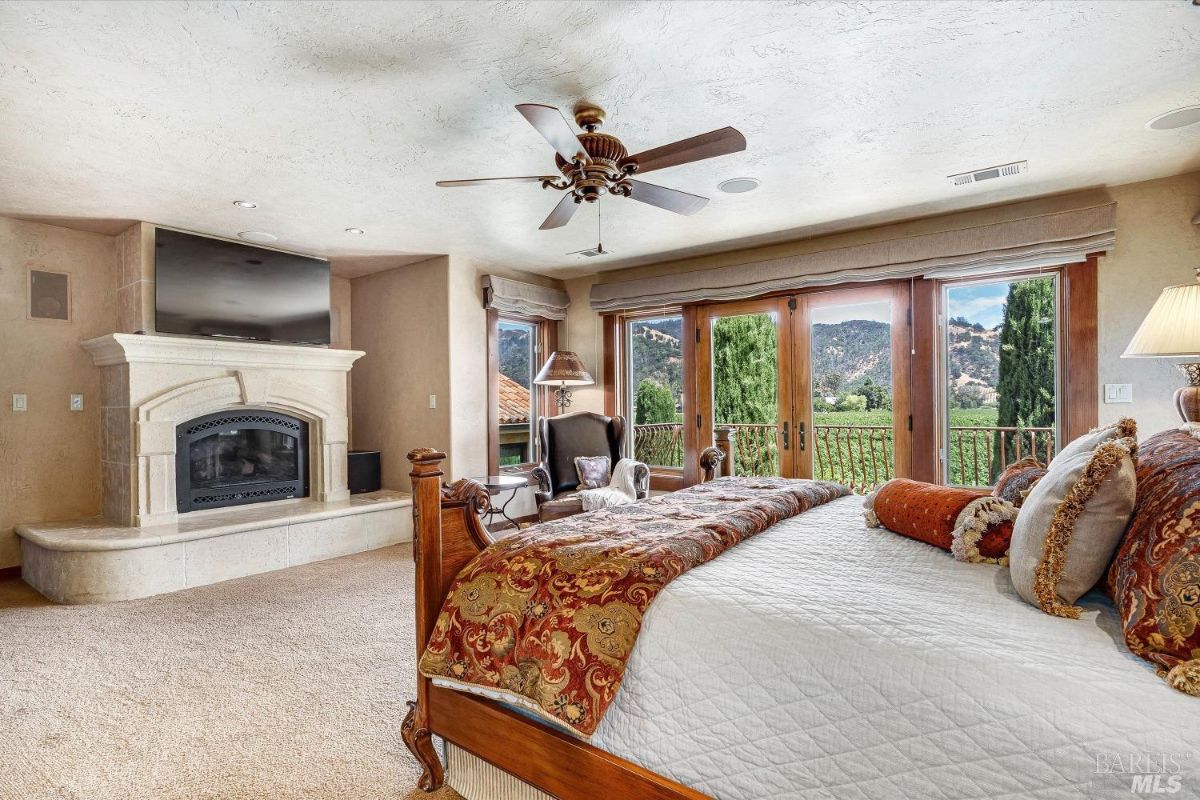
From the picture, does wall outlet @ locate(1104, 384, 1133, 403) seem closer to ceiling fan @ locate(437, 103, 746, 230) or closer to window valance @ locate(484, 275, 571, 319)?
ceiling fan @ locate(437, 103, 746, 230)

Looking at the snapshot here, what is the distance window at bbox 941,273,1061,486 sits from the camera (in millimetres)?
3775

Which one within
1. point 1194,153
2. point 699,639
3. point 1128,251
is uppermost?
point 1194,153

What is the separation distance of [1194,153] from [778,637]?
3.69 metres

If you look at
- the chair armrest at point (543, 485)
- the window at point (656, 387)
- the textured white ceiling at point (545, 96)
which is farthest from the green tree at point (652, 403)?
the textured white ceiling at point (545, 96)

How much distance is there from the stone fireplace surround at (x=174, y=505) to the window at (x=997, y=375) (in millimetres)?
4253

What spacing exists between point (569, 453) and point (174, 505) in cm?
275

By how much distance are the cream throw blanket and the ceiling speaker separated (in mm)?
3839

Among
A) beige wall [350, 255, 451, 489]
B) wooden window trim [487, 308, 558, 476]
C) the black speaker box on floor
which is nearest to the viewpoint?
beige wall [350, 255, 451, 489]

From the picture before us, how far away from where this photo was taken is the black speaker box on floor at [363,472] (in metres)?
5.12

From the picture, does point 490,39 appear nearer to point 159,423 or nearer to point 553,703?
point 553,703

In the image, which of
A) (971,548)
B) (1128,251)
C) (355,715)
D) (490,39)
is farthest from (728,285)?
(355,715)

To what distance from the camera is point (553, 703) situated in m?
1.33

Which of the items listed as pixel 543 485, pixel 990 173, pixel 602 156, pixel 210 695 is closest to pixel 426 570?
pixel 210 695

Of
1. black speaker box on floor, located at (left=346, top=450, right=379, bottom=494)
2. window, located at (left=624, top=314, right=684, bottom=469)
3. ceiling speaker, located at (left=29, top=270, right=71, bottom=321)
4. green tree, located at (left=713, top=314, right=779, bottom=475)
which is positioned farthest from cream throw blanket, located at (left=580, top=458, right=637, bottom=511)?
ceiling speaker, located at (left=29, top=270, right=71, bottom=321)
